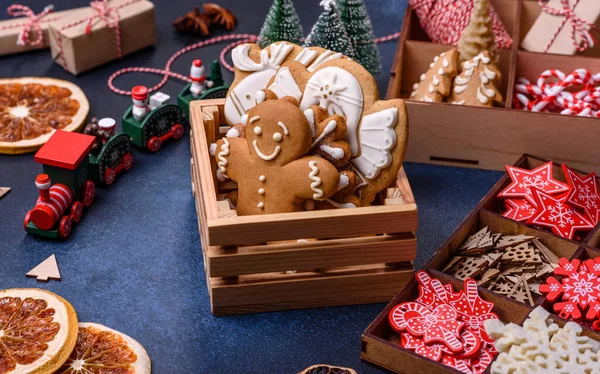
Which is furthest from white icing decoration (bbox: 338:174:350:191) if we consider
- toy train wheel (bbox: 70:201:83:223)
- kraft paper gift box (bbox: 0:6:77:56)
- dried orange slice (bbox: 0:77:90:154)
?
kraft paper gift box (bbox: 0:6:77:56)

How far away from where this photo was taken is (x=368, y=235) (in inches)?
80.4

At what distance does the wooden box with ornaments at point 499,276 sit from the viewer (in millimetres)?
1866

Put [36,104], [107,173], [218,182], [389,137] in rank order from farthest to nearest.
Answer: [36,104], [107,173], [218,182], [389,137]

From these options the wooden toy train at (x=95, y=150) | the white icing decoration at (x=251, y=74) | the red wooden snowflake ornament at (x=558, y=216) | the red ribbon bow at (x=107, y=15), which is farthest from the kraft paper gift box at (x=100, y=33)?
the red wooden snowflake ornament at (x=558, y=216)

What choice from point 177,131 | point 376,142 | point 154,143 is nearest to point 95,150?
point 154,143

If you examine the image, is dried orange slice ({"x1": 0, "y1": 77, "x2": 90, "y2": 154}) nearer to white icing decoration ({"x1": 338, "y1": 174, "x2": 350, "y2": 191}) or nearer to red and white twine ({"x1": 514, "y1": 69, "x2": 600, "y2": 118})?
white icing decoration ({"x1": 338, "y1": 174, "x2": 350, "y2": 191})

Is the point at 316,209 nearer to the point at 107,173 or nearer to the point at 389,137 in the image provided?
the point at 389,137

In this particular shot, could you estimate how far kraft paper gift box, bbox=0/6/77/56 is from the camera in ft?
9.93

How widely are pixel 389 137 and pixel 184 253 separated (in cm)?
70

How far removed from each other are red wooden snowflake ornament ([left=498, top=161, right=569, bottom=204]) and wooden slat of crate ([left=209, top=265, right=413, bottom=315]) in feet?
1.48

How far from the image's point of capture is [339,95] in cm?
198

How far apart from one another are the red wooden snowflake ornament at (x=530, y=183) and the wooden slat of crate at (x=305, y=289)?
450 mm

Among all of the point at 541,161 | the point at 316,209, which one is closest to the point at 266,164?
the point at 316,209

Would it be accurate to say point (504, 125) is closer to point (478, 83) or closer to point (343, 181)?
point (478, 83)
